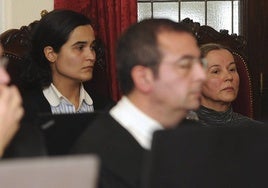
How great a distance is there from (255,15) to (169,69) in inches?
80.4

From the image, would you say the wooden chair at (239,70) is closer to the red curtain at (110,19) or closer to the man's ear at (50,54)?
the red curtain at (110,19)

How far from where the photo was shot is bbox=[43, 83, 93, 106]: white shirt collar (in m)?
2.56

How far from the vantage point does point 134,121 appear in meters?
1.28

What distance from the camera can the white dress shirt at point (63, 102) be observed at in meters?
2.56

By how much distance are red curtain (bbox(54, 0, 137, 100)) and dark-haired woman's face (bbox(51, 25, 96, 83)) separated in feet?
1.08

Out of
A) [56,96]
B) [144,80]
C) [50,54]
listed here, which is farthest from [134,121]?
→ [50,54]

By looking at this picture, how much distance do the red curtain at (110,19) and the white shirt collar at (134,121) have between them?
164cm

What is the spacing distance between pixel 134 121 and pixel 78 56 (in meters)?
1.41

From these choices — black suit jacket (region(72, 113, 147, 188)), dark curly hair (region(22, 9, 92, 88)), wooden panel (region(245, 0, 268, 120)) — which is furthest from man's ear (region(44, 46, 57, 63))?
black suit jacket (region(72, 113, 147, 188))

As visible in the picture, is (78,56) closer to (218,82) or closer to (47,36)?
(47,36)

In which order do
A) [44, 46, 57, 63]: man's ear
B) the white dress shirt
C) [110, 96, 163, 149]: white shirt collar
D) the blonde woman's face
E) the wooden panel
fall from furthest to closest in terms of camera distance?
the wooden panel → [44, 46, 57, 63]: man's ear → the white dress shirt → the blonde woman's face → [110, 96, 163, 149]: white shirt collar

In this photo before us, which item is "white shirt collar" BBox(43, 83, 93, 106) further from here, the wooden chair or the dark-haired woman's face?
the wooden chair

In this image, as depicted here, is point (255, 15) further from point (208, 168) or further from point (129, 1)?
point (208, 168)

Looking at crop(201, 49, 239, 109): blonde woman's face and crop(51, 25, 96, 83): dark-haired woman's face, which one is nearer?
crop(201, 49, 239, 109): blonde woman's face
